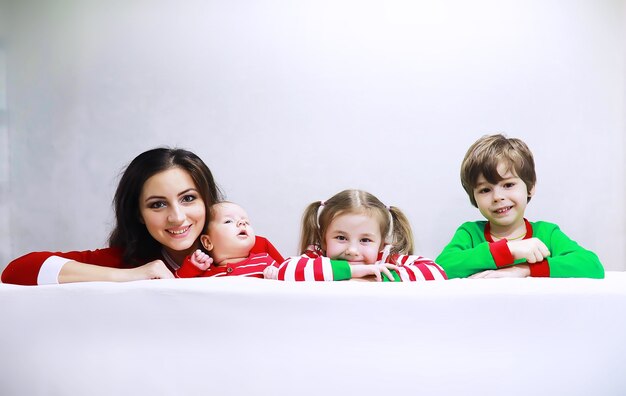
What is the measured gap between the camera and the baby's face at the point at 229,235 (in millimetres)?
1760

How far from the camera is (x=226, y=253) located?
1.77 meters

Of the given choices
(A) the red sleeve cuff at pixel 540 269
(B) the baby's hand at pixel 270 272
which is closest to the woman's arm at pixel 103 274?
(B) the baby's hand at pixel 270 272

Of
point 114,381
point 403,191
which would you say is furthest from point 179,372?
point 403,191

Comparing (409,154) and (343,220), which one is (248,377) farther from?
(409,154)

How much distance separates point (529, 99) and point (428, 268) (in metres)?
1.07

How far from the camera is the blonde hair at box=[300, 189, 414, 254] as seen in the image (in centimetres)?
176

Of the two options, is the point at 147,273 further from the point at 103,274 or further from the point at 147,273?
the point at 103,274

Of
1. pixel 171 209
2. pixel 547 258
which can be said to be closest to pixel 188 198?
pixel 171 209

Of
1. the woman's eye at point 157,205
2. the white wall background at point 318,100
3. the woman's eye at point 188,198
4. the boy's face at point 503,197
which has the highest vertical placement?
the white wall background at point 318,100

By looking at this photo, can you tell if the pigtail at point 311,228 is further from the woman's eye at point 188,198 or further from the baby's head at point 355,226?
the woman's eye at point 188,198

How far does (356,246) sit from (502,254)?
396mm

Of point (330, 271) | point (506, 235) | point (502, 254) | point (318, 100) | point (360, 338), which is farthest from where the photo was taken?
point (318, 100)

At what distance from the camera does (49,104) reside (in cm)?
241

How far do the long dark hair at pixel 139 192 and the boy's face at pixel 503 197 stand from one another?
0.81 metres
